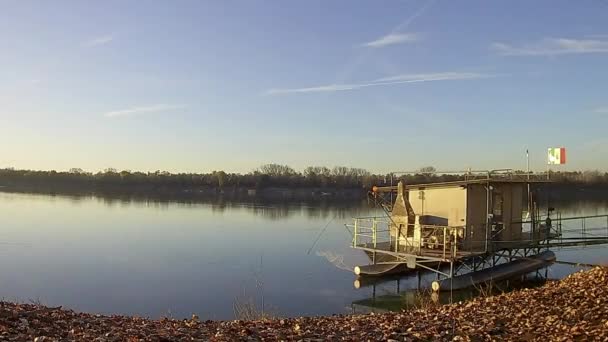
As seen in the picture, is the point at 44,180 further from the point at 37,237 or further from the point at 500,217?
the point at 500,217

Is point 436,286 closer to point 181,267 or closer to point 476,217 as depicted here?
point 476,217

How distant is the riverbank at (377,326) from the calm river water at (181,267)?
687cm

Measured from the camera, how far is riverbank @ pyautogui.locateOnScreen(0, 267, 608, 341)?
849 centimetres

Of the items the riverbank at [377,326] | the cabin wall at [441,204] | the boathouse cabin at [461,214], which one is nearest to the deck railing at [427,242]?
the boathouse cabin at [461,214]

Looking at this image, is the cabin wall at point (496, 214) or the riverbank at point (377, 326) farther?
the cabin wall at point (496, 214)

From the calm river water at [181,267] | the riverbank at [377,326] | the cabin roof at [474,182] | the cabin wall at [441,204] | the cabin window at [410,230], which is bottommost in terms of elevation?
the calm river water at [181,267]

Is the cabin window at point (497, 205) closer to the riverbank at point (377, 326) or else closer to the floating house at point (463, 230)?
the floating house at point (463, 230)

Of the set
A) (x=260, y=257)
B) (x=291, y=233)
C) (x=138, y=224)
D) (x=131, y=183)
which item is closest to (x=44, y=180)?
(x=131, y=183)

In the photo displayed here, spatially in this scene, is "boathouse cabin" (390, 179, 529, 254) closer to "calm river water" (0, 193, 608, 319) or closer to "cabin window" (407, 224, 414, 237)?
"cabin window" (407, 224, 414, 237)

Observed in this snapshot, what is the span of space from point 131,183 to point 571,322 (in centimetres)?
14709

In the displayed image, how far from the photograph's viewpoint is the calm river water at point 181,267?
19.8 meters

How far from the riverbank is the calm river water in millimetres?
6867

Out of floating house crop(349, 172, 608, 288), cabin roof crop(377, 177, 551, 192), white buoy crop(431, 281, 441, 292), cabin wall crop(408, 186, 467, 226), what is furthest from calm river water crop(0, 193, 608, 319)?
cabin roof crop(377, 177, 551, 192)

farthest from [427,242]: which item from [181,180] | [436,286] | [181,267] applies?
[181,180]
